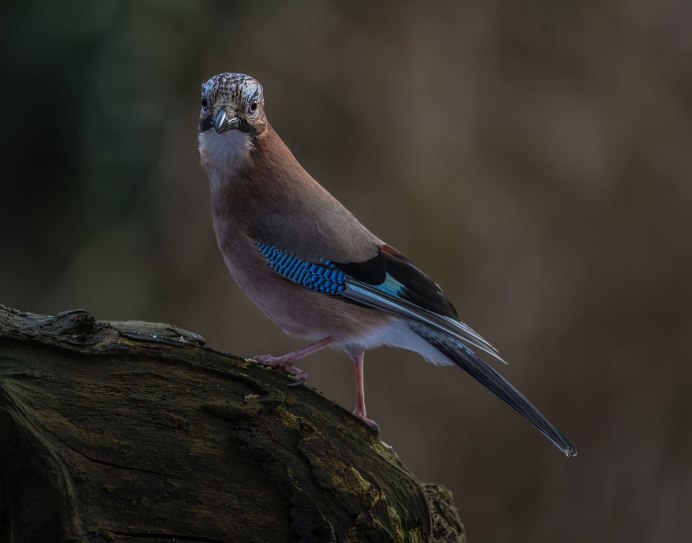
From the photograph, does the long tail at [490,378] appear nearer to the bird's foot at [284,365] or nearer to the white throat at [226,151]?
the bird's foot at [284,365]

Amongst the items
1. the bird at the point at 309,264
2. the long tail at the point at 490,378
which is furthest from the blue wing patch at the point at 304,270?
the long tail at the point at 490,378

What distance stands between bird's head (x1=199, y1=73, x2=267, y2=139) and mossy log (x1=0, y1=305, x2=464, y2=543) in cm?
92

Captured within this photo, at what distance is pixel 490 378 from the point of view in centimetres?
426

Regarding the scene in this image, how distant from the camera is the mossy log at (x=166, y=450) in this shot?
3352 millimetres

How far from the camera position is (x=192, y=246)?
749 cm

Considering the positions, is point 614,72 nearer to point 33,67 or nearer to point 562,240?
point 562,240

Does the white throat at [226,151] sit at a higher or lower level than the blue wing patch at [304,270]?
higher

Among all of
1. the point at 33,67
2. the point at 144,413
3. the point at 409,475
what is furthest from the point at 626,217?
the point at 144,413

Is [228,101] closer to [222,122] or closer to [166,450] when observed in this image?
[222,122]

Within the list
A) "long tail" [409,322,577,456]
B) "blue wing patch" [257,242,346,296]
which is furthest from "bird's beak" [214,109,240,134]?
"long tail" [409,322,577,456]

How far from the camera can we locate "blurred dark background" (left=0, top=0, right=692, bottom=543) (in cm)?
716

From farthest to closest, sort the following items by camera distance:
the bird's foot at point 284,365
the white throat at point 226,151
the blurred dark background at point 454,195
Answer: the blurred dark background at point 454,195, the white throat at point 226,151, the bird's foot at point 284,365

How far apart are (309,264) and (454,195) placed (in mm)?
4154

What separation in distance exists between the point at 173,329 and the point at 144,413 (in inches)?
19.6
